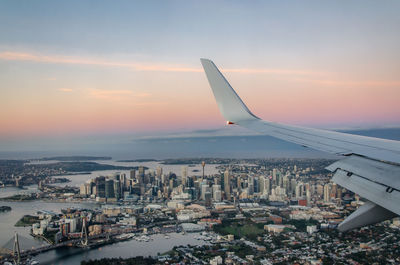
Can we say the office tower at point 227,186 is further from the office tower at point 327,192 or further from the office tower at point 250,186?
the office tower at point 327,192

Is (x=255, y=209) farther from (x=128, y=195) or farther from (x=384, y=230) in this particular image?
(x=128, y=195)

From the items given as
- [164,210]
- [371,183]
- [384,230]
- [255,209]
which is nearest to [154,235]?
[164,210]

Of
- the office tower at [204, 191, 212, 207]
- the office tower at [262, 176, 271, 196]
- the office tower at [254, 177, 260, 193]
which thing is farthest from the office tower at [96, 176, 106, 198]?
the office tower at [262, 176, 271, 196]

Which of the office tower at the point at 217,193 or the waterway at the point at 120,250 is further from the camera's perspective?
the office tower at the point at 217,193

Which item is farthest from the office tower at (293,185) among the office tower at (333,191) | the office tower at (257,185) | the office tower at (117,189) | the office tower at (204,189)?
the office tower at (117,189)

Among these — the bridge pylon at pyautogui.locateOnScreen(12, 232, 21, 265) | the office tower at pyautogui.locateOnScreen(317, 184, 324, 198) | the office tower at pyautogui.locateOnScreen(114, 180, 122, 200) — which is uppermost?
the office tower at pyautogui.locateOnScreen(317, 184, 324, 198)

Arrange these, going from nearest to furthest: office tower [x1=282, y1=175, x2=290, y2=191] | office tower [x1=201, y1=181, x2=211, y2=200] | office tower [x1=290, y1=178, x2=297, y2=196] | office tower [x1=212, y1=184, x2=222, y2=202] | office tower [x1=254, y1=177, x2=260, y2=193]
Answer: office tower [x1=290, y1=178, x2=297, y2=196], office tower [x1=282, y1=175, x2=290, y2=191], office tower [x1=212, y1=184, x2=222, y2=202], office tower [x1=254, y1=177, x2=260, y2=193], office tower [x1=201, y1=181, x2=211, y2=200]

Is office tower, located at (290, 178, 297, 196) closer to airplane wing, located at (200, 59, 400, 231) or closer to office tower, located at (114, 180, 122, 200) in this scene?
office tower, located at (114, 180, 122, 200)
